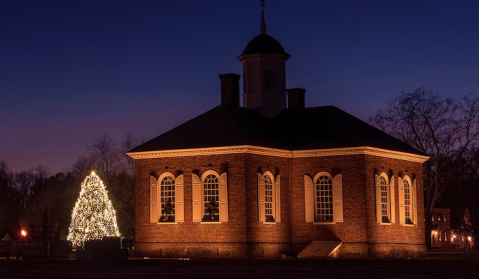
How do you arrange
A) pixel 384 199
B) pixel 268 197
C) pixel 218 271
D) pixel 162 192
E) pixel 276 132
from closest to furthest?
pixel 218 271 < pixel 268 197 < pixel 384 199 < pixel 162 192 < pixel 276 132

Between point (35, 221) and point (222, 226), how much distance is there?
5387 centimetres

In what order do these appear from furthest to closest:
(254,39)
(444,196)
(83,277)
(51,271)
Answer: (444,196), (254,39), (51,271), (83,277)

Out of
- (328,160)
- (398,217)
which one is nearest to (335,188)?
(328,160)

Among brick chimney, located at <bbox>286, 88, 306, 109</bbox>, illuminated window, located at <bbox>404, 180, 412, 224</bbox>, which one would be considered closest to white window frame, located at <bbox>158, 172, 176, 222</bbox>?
brick chimney, located at <bbox>286, 88, 306, 109</bbox>

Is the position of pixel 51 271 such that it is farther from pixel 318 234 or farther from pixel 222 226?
pixel 318 234

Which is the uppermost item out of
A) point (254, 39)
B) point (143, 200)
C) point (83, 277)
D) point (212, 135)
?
point (254, 39)

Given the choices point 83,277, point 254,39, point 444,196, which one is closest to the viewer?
point 83,277

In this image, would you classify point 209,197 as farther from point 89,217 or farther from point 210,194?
point 89,217

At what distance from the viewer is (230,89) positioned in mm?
→ 49938

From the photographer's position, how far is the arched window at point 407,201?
47.7 m

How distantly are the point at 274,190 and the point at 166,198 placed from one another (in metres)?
5.79

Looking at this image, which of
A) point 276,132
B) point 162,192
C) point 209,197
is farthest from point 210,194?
point 276,132

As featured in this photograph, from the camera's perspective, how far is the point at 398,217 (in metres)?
47.1

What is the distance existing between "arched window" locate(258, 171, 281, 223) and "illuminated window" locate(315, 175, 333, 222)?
81.2 inches
